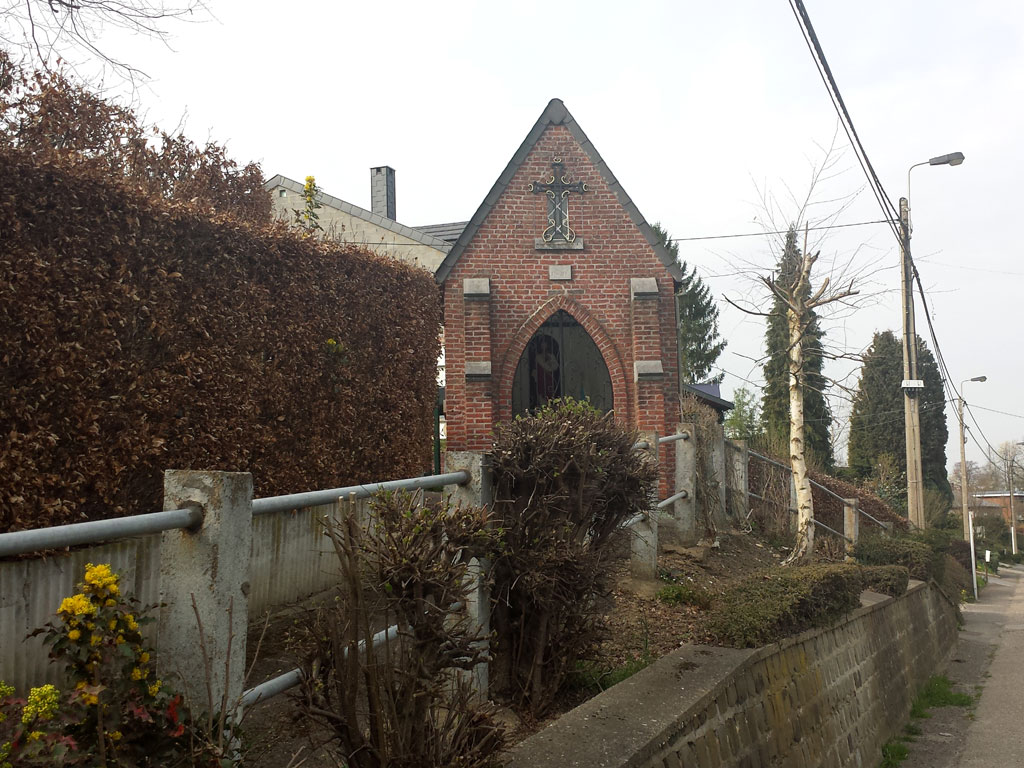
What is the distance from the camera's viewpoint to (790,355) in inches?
498

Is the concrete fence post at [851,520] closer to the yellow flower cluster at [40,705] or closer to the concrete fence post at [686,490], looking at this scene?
the concrete fence post at [686,490]

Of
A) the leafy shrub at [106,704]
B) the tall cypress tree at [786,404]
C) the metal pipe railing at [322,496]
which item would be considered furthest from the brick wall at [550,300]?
the tall cypress tree at [786,404]

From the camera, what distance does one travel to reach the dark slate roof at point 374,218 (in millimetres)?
20766

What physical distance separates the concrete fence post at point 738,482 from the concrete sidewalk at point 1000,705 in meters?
3.75

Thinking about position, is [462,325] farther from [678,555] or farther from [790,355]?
[678,555]

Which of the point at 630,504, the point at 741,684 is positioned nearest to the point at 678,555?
the point at 741,684

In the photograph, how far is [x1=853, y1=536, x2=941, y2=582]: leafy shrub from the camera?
45.3 feet

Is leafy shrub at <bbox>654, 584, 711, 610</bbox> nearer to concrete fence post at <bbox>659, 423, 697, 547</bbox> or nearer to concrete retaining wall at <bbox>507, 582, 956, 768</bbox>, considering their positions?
concrete retaining wall at <bbox>507, 582, 956, 768</bbox>

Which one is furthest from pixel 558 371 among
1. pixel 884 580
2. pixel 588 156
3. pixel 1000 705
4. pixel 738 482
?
pixel 1000 705

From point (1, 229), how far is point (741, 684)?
196 inches

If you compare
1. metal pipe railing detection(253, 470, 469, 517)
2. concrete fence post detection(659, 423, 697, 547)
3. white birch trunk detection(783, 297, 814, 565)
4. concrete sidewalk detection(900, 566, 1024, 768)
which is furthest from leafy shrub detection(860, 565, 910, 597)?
metal pipe railing detection(253, 470, 469, 517)

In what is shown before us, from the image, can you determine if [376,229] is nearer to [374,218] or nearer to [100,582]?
[374,218]

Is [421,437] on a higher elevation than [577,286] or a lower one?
lower

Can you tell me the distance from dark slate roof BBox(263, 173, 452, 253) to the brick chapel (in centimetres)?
589
